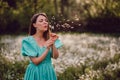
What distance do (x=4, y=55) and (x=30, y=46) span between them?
4071 mm

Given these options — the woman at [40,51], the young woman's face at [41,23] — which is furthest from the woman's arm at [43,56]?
the young woman's face at [41,23]

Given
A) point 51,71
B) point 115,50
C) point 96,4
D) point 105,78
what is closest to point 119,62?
point 105,78

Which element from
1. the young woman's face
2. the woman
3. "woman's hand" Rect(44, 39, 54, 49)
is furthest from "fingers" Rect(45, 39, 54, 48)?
the young woman's face

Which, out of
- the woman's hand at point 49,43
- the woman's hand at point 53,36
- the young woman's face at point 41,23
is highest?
the young woman's face at point 41,23

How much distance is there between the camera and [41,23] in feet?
16.5

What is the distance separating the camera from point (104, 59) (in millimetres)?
9453

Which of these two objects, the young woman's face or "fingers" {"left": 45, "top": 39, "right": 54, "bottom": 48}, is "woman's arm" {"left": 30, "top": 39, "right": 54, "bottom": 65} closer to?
"fingers" {"left": 45, "top": 39, "right": 54, "bottom": 48}

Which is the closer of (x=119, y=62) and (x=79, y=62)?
(x=119, y=62)

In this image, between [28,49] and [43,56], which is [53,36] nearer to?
[43,56]

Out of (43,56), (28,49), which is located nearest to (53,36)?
(43,56)

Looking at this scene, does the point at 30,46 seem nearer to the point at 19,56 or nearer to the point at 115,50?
the point at 19,56

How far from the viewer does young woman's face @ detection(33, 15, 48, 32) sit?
16.4 feet

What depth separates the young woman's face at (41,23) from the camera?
16.4 feet

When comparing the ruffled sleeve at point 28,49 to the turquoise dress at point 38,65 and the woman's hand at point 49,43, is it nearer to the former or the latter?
the turquoise dress at point 38,65
